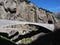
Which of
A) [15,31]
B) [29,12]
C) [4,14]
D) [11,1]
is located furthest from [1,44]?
[29,12]

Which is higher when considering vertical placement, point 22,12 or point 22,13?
point 22,12

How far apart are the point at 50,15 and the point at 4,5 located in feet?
66.4

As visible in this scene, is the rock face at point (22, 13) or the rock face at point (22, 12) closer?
the rock face at point (22, 13)

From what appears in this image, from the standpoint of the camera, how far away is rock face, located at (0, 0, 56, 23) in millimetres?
52562

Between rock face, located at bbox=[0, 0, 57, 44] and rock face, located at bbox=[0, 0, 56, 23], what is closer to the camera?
rock face, located at bbox=[0, 0, 57, 44]

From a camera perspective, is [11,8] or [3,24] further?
[11,8]

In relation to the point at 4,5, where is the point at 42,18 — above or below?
below

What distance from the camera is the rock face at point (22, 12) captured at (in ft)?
172

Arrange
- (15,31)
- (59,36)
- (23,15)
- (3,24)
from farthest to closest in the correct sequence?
(23,15) → (15,31) → (3,24) → (59,36)

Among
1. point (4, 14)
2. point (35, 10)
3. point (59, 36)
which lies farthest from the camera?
point (35, 10)

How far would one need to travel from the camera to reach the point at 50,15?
69.4 metres

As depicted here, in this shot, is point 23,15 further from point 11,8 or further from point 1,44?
point 1,44

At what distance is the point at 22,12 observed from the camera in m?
59.8

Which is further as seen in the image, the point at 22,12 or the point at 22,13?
the point at 22,12
